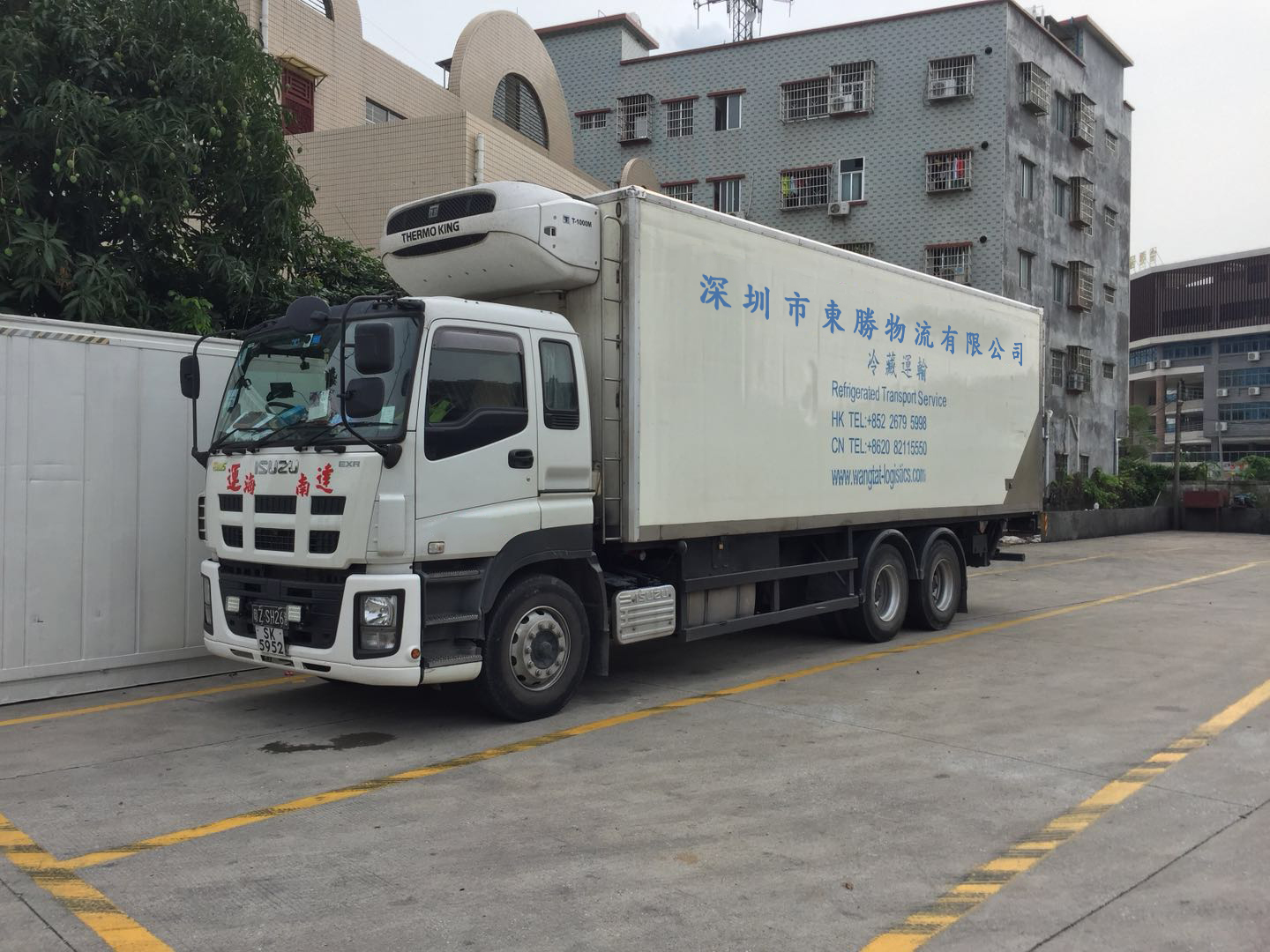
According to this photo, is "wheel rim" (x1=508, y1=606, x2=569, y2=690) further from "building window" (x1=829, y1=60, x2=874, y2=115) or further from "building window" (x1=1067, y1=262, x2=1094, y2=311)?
"building window" (x1=1067, y1=262, x2=1094, y2=311)

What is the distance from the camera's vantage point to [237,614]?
6820 millimetres

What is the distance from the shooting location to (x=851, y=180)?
32.6 meters

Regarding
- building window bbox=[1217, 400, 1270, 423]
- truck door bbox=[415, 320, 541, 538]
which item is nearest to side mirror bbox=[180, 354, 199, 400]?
truck door bbox=[415, 320, 541, 538]

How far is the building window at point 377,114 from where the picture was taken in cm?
2127

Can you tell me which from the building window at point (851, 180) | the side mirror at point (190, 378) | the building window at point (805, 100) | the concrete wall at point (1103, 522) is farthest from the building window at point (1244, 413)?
the side mirror at point (190, 378)

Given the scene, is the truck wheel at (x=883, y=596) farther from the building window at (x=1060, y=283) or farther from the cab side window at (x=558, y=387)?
the building window at (x=1060, y=283)

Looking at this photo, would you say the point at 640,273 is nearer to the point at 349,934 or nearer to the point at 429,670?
the point at 429,670

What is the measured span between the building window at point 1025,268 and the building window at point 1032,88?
4.19 meters

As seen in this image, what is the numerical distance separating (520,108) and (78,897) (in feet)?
69.4

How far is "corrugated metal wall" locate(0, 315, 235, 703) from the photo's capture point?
7332 millimetres

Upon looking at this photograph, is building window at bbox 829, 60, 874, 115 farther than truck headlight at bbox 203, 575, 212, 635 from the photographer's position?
Yes

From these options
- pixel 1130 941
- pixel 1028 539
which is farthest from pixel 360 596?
pixel 1028 539

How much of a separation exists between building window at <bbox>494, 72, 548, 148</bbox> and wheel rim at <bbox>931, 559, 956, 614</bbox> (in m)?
14.9

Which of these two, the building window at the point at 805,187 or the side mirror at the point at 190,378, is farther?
the building window at the point at 805,187
